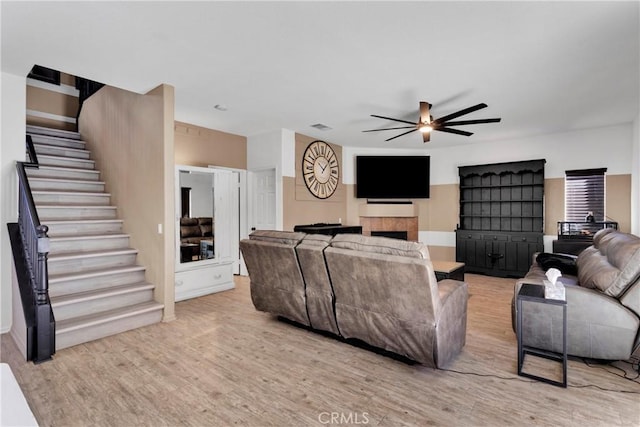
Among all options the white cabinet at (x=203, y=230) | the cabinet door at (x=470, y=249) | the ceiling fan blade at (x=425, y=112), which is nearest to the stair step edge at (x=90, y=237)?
the white cabinet at (x=203, y=230)

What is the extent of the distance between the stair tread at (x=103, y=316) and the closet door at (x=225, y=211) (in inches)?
62.6

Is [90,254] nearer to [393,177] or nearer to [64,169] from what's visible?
[64,169]

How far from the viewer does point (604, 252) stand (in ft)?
11.2

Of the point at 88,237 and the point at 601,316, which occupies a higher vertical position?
the point at 88,237

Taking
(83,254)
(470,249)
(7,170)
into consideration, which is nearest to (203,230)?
(83,254)

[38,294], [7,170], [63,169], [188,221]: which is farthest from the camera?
[188,221]

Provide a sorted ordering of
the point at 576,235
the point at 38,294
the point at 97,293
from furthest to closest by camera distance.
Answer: the point at 576,235
the point at 97,293
the point at 38,294

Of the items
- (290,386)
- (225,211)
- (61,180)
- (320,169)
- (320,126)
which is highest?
(320,126)

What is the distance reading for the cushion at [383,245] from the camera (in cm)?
250

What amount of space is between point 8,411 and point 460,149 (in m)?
7.60

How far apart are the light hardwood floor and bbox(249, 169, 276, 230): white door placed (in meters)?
2.98

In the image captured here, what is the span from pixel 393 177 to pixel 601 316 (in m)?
5.14

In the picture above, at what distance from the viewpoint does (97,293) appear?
367 cm

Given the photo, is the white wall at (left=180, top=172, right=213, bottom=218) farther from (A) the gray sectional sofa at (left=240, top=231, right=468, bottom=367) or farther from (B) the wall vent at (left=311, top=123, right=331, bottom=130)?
(B) the wall vent at (left=311, top=123, right=331, bottom=130)
